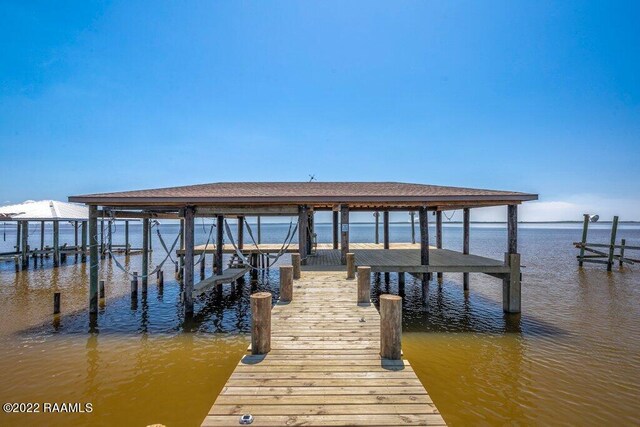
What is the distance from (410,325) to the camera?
1087 cm

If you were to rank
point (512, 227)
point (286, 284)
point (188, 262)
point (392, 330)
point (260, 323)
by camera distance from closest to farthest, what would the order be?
point (392, 330) < point (260, 323) < point (286, 284) < point (512, 227) < point (188, 262)

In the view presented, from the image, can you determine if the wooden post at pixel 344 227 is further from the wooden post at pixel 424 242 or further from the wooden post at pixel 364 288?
the wooden post at pixel 364 288

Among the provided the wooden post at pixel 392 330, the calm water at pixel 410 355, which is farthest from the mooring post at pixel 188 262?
Answer: the wooden post at pixel 392 330

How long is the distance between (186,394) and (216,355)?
1.92m

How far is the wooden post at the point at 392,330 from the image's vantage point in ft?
15.9

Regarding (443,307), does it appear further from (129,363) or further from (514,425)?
(129,363)

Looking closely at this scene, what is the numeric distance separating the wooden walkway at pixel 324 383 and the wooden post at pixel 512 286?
23.7 feet

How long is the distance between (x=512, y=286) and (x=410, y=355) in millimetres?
5539

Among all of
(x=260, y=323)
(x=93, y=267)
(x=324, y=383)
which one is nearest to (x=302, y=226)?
(x=260, y=323)

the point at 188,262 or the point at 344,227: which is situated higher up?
the point at 344,227

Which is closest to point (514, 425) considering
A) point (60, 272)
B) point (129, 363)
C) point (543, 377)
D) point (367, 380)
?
point (543, 377)

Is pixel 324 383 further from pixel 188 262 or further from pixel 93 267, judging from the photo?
pixel 93 267

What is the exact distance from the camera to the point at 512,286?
37.3 ft

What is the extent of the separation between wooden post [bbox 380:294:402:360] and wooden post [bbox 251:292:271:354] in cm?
182
